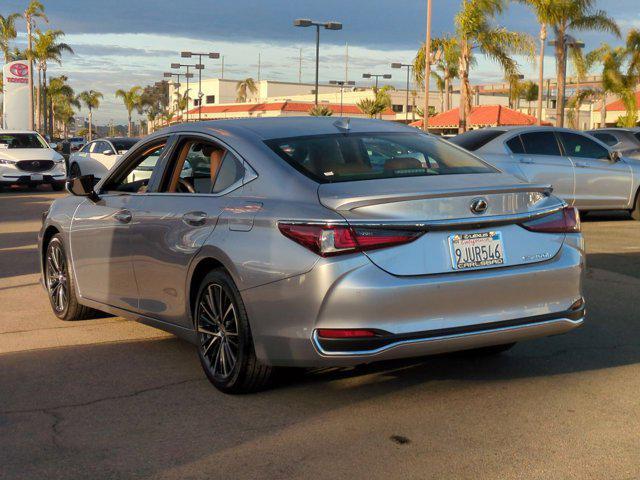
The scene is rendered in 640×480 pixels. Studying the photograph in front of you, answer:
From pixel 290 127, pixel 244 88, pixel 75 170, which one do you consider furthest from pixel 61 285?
pixel 244 88

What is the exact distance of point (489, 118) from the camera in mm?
56531

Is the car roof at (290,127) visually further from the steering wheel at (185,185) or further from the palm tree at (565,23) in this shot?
the palm tree at (565,23)

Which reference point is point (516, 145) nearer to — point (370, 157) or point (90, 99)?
point (370, 157)

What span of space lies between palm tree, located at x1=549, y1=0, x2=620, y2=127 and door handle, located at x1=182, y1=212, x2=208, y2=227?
116ft

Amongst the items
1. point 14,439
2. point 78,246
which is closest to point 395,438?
point 14,439

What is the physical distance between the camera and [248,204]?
17.7 ft

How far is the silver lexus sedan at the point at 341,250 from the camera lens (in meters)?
4.86

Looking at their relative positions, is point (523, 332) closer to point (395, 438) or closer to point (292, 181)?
point (395, 438)

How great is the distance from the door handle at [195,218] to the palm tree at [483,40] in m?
38.0

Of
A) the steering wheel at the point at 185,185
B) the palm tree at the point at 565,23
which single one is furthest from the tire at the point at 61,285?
the palm tree at the point at 565,23

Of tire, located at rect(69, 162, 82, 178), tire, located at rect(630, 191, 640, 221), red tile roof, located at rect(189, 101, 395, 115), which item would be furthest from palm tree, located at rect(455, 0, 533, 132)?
red tile roof, located at rect(189, 101, 395, 115)

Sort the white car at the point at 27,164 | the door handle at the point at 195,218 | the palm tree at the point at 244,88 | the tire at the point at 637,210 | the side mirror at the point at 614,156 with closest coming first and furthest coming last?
the door handle at the point at 195,218, the side mirror at the point at 614,156, the tire at the point at 637,210, the white car at the point at 27,164, the palm tree at the point at 244,88

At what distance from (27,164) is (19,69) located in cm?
2776

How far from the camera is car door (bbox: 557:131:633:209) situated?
15727 millimetres
